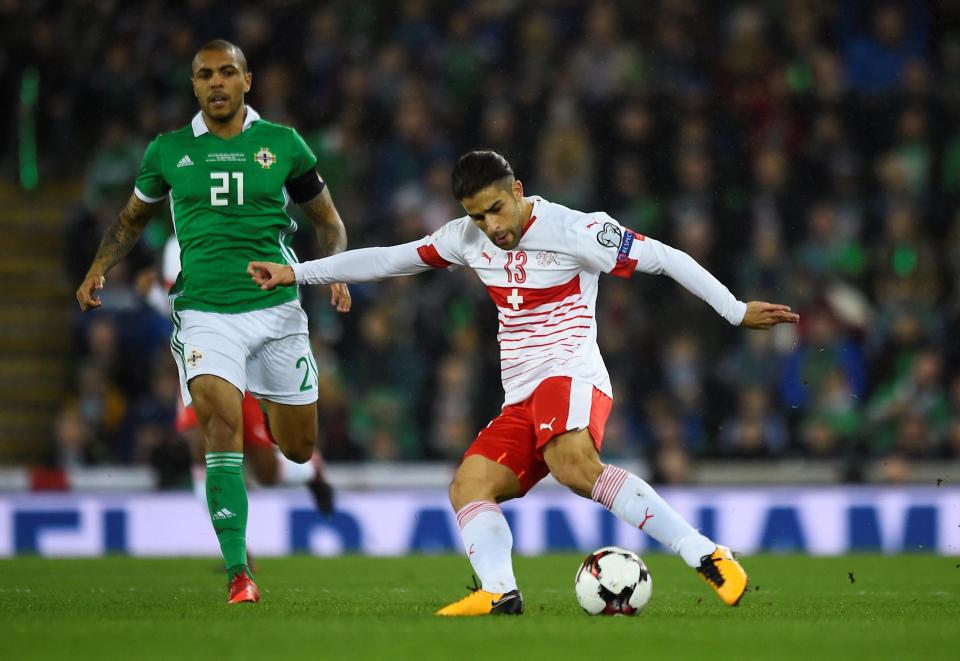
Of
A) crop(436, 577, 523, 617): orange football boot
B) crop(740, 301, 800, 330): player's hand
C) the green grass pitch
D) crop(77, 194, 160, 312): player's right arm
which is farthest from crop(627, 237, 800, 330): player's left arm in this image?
crop(77, 194, 160, 312): player's right arm

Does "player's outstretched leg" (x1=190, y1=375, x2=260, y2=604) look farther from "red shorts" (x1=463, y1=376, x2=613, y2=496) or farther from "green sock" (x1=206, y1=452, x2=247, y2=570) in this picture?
"red shorts" (x1=463, y1=376, x2=613, y2=496)

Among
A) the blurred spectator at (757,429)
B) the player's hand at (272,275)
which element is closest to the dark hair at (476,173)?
the player's hand at (272,275)

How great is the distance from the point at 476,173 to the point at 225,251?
4.50ft

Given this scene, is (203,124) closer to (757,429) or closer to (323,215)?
(323,215)

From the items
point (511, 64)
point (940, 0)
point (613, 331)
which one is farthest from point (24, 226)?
point (940, 0)

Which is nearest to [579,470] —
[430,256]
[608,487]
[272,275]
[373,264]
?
[608,487]

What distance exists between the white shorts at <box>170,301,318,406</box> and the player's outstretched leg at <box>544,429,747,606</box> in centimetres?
146

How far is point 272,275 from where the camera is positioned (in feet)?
20.0

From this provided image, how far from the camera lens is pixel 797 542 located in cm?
1079

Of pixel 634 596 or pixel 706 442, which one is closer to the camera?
pixel 634 596

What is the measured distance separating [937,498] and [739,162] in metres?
3.59

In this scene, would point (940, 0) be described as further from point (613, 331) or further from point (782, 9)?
point (613, 331)

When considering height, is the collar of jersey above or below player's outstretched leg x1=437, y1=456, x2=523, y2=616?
above

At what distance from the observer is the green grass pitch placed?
4637mm
